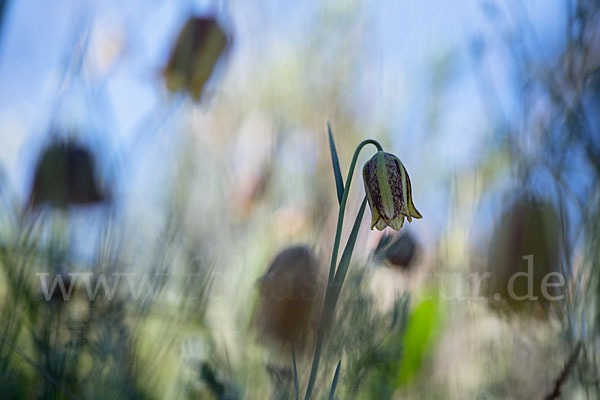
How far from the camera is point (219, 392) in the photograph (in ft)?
1.67

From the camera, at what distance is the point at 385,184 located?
719 mm

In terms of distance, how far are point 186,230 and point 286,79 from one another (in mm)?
449

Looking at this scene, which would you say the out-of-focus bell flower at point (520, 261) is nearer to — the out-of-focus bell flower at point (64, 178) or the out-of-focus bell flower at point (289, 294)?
the out-of-focus bell flower at point (289, 294)

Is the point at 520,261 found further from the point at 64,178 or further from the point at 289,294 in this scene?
the point at 64,178

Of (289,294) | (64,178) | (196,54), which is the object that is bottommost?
(289,294)

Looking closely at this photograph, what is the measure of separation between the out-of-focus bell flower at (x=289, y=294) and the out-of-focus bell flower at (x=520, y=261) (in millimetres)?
391

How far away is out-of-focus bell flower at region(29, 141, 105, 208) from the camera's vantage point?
75 cm

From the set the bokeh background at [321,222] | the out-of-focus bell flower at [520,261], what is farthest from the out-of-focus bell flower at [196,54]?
the out-of-focus bell flower at [520,261]

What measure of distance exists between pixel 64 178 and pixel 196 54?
0.34 meters

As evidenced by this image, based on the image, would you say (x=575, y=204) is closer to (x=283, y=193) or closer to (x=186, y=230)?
(x=283, y=193)

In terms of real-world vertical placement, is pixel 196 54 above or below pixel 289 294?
above

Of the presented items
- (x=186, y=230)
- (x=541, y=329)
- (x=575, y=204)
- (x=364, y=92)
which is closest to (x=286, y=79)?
(x=364, y=92)

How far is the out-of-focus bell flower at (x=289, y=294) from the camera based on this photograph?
791mm

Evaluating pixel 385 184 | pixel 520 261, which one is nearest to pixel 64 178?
pixel 385 184
